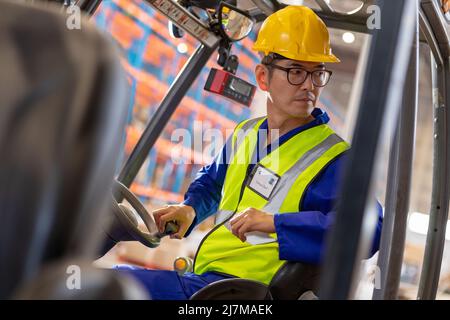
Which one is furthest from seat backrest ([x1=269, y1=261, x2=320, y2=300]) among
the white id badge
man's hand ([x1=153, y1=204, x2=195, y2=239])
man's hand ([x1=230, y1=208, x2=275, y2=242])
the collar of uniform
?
man's hand ([x1=153, y1=204, x2=195, y2=239])

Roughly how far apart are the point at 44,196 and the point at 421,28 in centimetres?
230

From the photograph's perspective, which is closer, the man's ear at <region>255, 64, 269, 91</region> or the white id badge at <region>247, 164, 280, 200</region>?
the white id badge at <region>247, 164, 280, 200</region>

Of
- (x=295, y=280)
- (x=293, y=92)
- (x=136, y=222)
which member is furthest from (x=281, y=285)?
(x=293, y=92)

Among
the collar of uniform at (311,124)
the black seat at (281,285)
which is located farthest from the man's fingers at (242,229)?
the collar of uniform at (311,124)

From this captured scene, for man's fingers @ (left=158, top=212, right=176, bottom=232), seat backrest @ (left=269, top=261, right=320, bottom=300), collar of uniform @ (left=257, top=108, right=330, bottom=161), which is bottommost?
seat backrest @ (left=269, top=261, right=320, bottom=300)

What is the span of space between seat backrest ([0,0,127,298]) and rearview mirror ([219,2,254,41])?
83.9 inches

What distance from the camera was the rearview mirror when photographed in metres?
3.14

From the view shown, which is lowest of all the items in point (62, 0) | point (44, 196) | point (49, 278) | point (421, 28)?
point (49, 278)

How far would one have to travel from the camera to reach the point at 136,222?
2.65 meters

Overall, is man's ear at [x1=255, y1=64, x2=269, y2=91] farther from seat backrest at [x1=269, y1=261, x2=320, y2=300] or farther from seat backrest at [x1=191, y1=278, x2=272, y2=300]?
seat backrest at [x1=191, y1=278, x2=272, y2=300]

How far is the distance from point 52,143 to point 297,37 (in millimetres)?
1842

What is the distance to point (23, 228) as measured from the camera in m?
1.00
